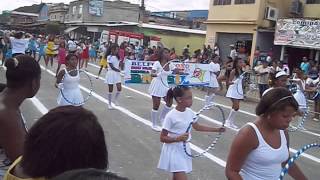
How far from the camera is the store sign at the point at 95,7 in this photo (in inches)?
Answer: 2813

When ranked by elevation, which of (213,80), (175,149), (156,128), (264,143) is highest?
(264,143)

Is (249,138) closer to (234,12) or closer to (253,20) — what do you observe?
(253,20)

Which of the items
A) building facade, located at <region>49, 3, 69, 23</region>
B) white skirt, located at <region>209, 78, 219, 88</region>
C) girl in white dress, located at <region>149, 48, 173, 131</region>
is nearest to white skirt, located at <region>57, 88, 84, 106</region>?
girl in white dress, located at <region>149, 48, 173, 131</region>

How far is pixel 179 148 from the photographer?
6098 millimetres

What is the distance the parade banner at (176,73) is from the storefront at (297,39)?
8.25m

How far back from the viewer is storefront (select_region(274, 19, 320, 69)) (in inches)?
961

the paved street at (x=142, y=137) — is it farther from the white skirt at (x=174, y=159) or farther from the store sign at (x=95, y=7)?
the store sign at (x=95, y=7)

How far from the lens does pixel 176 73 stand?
16125mm

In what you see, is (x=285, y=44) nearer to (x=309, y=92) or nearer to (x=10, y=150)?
(x=309, y=92)

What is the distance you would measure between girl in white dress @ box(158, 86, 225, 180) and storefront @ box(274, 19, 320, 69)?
1928 centimetres

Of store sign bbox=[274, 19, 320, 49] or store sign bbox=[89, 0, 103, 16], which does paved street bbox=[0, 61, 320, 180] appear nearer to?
store sign bbox=[274, 19, 320, 49]

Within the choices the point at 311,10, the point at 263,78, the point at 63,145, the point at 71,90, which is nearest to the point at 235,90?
the point at 71,90

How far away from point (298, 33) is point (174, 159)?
819 inches

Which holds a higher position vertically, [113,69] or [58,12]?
[58,12]
